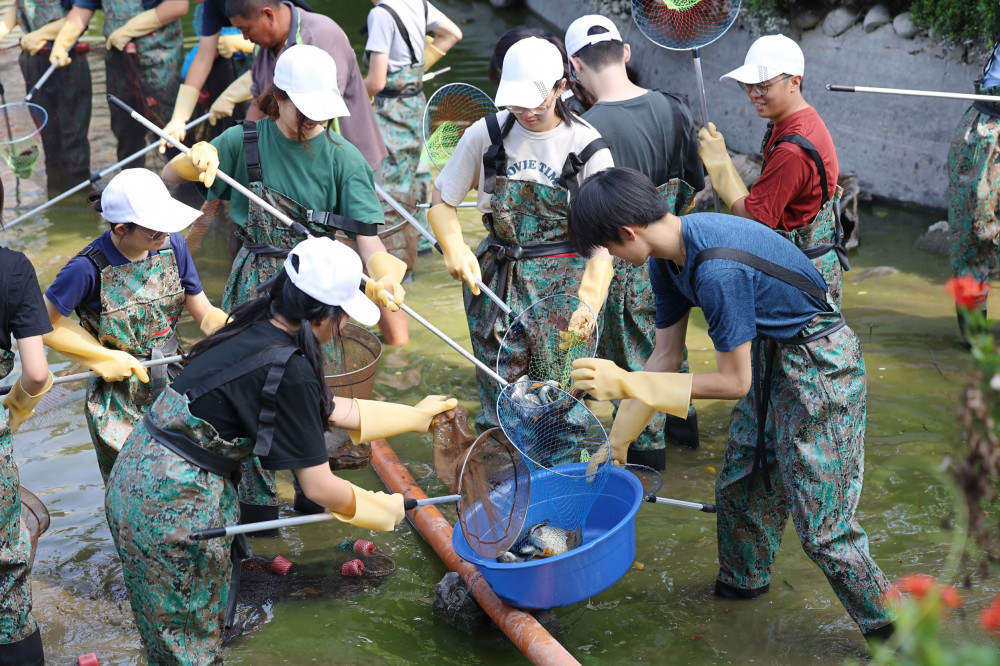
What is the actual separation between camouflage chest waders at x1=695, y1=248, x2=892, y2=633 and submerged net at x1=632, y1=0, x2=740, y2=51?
8.23ft

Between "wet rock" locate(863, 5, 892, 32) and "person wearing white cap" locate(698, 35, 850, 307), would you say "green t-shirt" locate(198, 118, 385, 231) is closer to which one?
"person wearing white cap" locate(698, 35, 850, 307)

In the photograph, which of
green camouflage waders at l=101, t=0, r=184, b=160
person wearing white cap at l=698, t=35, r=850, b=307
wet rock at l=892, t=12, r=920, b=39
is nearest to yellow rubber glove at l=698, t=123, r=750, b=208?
person wearing white cap at l=698, t=35, r=850, b=307

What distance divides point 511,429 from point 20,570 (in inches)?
73.9

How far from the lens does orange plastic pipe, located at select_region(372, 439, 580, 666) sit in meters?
3.58

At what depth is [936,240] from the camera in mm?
7598

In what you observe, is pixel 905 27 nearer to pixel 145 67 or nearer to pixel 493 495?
pixel 493 495

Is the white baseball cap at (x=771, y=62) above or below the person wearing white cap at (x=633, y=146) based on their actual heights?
above

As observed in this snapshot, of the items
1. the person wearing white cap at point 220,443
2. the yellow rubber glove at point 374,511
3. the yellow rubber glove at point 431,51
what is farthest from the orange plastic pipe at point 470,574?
the yellow rubber glove at point 431,51

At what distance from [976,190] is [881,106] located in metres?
2.80

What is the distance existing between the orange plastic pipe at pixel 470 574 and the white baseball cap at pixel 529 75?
189 cm

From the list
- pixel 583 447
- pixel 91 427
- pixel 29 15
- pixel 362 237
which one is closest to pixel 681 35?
pixel 362 237

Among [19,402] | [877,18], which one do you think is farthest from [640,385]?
[877,18]

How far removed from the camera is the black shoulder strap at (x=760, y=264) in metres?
3.17

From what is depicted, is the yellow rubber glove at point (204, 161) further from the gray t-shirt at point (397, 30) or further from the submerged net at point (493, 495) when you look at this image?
the gray t-shirt at point (397, 30)
